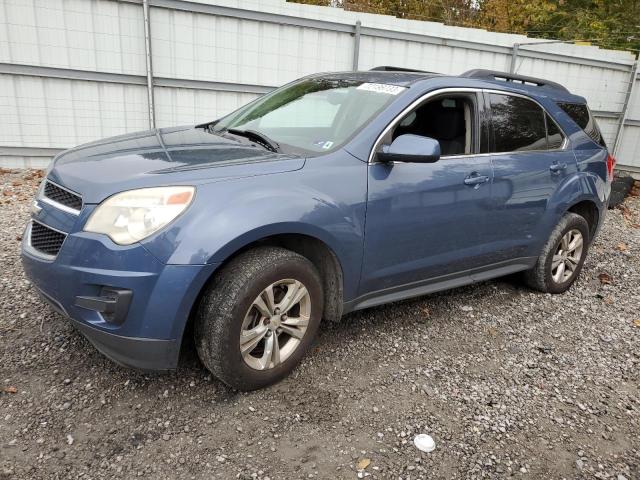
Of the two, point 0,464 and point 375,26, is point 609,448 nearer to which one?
point 0,464

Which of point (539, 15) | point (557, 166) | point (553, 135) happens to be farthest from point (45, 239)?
point (539, 15)

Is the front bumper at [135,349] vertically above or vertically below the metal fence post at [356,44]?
below

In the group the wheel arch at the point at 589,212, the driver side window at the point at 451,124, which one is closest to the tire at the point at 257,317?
the driver side window at the point at 451,124

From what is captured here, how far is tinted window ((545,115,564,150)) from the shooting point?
4139 mm

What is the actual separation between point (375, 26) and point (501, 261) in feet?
20.7

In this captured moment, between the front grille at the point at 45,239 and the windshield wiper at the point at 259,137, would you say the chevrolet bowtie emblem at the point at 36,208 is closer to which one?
the front grille at the point at 45,239

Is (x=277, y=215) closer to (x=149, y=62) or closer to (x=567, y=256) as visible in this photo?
(x=567, y=256)

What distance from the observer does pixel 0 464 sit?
2.18 metres

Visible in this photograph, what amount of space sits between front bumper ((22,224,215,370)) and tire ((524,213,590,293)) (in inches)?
120

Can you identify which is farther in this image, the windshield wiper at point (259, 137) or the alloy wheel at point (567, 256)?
the alloy wheel at point (567, 256)

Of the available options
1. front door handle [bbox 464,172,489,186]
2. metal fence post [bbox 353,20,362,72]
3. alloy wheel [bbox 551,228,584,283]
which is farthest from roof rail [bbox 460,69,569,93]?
metal fence post [bbox 353,20,362,72]

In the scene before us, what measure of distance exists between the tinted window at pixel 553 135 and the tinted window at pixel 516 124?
0.06 meters

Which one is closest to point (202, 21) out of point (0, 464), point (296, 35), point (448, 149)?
point (296, 35)

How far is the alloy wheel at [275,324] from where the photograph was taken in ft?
8.57
